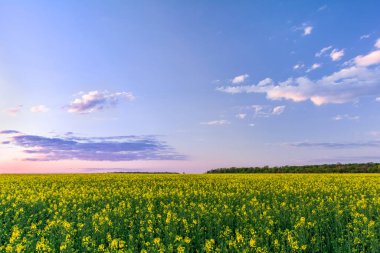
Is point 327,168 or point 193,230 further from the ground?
point 327,168

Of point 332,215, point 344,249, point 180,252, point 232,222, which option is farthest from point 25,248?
point 332,215

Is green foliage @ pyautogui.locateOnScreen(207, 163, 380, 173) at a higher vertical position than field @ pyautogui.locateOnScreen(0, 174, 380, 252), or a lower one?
higher

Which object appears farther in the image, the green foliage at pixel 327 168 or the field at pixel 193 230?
the green foliage at pixel 327 168

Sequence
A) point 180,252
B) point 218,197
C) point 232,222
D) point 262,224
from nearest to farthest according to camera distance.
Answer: point 180,252, point 262,224, point 232,222, point 218,197

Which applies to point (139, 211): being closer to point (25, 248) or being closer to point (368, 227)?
point (25, 248)

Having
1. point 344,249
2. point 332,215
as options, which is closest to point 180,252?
point 344,249

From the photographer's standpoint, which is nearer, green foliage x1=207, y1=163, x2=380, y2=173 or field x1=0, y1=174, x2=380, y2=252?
field x1=0, y1=174, x2=380, y2=252

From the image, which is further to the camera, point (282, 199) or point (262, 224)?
point (282, 199)

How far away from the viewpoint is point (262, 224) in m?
12.6

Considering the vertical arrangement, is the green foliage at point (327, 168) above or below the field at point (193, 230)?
above

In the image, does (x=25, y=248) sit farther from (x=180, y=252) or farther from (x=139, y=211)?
(x=139, y=211)

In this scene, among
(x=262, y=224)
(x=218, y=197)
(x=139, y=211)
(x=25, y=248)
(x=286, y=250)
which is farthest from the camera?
(x=218, y=197)

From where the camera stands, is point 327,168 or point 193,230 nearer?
point 193,230

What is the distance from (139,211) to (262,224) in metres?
5.44
